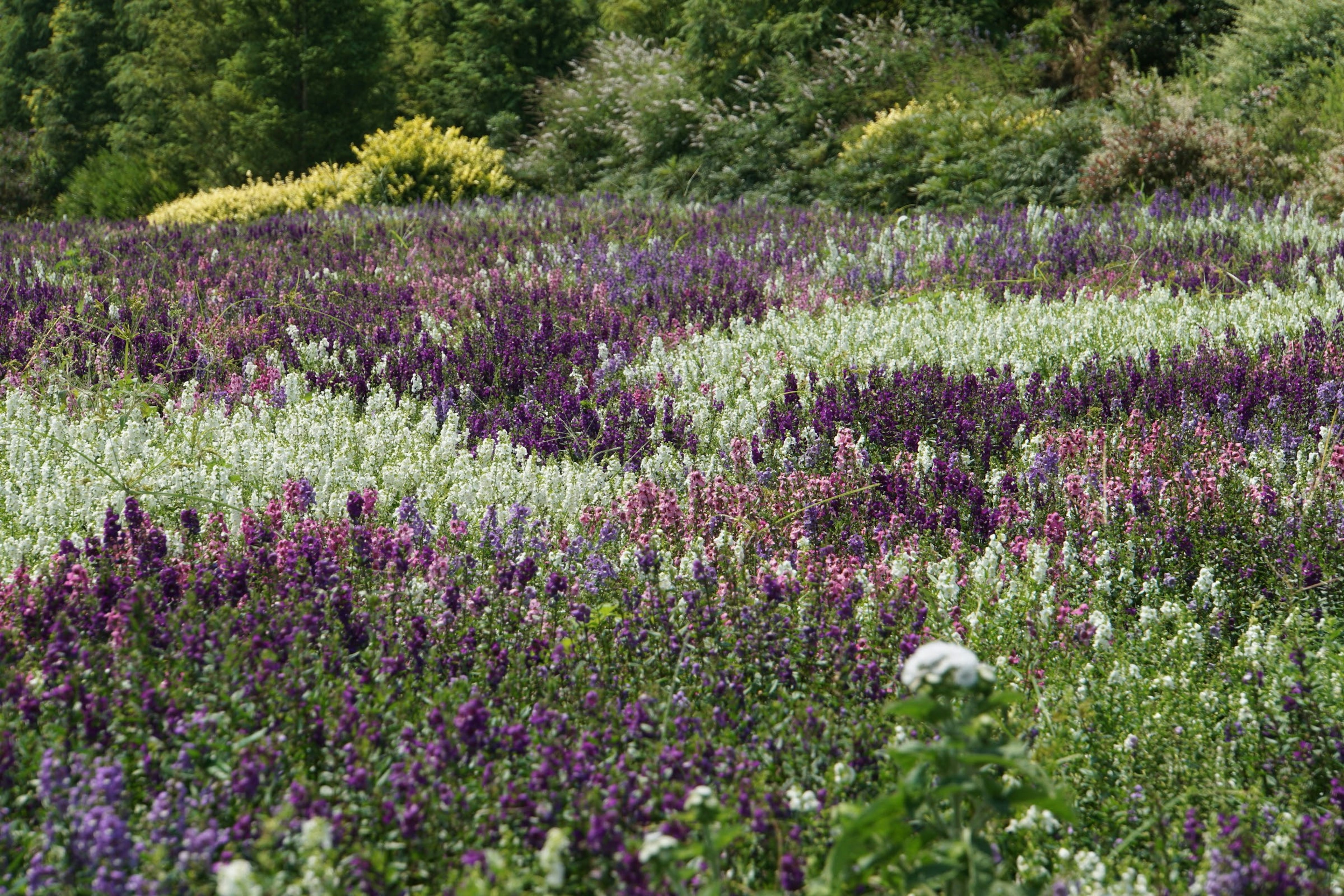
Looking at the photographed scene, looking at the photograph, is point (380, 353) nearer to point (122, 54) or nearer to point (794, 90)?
point (794, 90)

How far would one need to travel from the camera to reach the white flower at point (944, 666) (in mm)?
1513

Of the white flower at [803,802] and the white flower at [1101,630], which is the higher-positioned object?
the white flower at [803,802]

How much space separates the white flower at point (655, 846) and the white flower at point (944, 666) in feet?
1.28

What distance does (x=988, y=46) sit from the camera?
15.7 metres

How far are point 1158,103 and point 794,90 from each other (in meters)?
5.85

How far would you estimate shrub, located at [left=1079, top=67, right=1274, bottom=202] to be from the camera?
1068cm

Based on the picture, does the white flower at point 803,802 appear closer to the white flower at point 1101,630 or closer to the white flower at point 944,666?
the white flower at point 944,666

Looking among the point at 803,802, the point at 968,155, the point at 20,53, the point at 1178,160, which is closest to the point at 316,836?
the point at 803,802

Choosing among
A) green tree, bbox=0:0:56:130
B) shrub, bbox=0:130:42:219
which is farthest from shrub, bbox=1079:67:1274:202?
green tree, bbox=0:0:56:130

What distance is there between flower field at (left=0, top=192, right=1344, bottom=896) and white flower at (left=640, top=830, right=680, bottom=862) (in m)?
0.02

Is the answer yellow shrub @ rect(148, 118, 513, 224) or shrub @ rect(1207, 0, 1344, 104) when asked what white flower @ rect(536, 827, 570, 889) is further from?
yellow shrub @ rect(148, 118, 513, 224)

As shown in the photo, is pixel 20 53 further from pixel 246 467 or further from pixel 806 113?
pixel 246 467

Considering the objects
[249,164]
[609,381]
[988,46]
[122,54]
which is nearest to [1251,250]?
[609,381]

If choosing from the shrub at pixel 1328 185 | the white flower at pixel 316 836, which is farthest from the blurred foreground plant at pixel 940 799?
the shrub at pixel 1328 185
